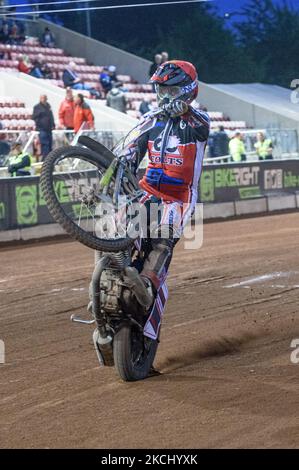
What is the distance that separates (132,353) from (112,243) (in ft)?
3.05

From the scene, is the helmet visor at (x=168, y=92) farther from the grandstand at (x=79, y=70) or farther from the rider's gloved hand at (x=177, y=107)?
the grandstand at (x=79, y=70)

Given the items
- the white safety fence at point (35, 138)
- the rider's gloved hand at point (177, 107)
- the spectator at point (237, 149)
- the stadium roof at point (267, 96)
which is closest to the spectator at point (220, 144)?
the spectator at point (237, 149)

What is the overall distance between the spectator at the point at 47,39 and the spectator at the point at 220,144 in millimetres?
10271

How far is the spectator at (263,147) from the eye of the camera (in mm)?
23844

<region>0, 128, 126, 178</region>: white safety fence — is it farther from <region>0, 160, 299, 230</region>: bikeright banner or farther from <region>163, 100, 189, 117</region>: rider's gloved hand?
<region>163, 100, 189, 117</region>: rider's gloved hand

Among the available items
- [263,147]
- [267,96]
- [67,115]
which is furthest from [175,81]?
[267,96]

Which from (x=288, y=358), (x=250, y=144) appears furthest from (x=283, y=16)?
(x=288, y=358)

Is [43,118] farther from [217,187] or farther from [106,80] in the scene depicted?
[106,80]

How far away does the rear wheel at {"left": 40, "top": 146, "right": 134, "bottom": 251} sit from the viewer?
235 inches

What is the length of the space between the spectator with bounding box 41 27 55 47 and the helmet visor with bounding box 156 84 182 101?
25256 mm

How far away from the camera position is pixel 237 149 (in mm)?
23031

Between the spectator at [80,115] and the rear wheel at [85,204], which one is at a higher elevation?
the spectator at [80,115]

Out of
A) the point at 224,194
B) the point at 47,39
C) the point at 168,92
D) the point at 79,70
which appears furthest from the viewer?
the point at 47,39
